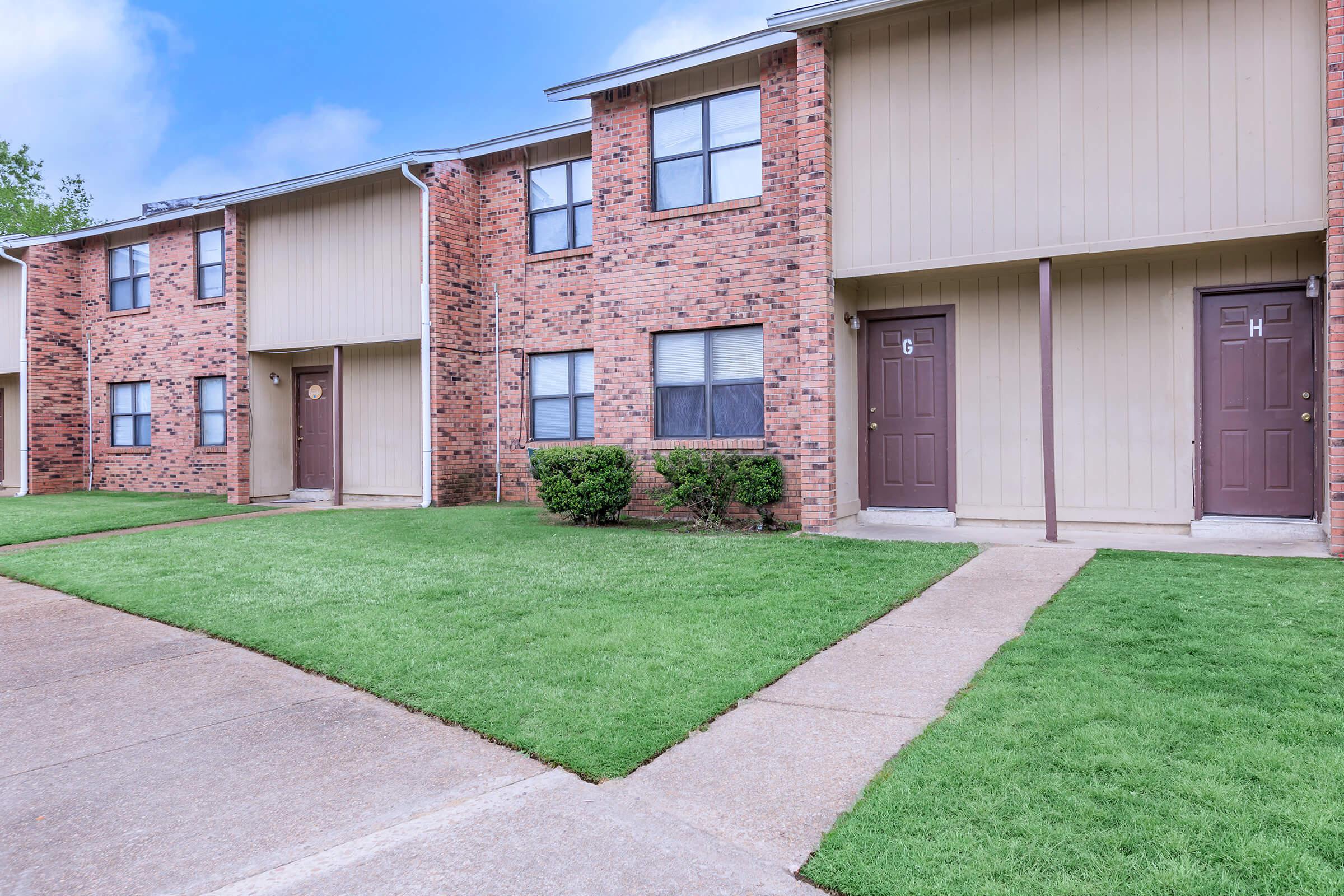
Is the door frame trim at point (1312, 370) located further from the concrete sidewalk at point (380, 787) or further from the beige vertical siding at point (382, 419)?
the beige vertical siding at point (382, 419)

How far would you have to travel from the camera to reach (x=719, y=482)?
9.29 m

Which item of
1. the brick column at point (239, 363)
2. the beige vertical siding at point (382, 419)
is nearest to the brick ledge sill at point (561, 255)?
the beige vertical siding at point (382, 419)

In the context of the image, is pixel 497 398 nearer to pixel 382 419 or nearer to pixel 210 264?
pixel 382 419

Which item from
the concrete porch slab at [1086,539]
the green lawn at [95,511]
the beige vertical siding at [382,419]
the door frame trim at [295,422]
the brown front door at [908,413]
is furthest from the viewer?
the door frame trim at [295,422]

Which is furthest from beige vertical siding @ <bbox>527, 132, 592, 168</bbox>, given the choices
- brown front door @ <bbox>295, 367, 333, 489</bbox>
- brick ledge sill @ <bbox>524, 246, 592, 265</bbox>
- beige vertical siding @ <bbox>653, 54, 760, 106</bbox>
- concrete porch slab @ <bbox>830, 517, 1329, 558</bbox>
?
concrete porch slab @ <bbox>830, 517, 1329, 558</bbox>

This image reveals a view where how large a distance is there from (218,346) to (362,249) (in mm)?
3920

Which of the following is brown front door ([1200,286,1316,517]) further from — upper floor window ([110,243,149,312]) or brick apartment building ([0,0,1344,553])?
upper floor window ([110,243,149,312])

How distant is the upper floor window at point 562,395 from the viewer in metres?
12.0

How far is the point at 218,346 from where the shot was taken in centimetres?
1505

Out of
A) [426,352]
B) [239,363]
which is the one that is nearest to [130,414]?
[239,363]

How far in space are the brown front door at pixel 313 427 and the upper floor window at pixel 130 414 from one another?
13.1 ft

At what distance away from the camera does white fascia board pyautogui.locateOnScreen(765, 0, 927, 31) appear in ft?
26.0

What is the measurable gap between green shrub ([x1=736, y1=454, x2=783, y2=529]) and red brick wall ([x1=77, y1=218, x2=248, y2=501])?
371 inches

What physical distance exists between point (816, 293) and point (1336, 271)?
424 centimetres
